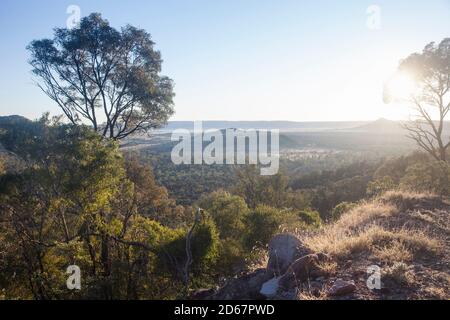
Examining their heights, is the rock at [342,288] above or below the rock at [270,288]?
above

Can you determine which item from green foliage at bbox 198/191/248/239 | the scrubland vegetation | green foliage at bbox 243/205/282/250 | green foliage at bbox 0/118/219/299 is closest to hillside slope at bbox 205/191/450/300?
the scrubland vegetation

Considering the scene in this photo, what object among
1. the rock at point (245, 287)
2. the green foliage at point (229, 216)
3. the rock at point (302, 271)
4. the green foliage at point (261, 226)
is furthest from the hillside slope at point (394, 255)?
the green foliage at point (229, 216)

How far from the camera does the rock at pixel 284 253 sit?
5.81m

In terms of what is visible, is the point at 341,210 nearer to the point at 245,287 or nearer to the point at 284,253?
the point at 284,253

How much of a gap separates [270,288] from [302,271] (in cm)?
51

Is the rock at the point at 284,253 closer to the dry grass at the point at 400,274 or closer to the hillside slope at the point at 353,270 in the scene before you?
the hillside slope at the point at 353,270

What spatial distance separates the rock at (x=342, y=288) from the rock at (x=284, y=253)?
1033 millimetres

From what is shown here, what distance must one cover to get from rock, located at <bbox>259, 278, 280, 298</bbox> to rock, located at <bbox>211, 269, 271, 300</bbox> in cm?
11

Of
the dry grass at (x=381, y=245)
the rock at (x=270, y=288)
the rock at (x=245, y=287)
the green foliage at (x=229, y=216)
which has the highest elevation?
the dry grass at (x=381, y=245)

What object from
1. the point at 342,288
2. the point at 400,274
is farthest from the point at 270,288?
the point at 400,274

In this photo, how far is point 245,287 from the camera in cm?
587

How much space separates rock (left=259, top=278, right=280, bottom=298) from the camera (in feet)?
17.2

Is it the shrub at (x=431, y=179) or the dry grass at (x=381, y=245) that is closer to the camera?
the dry grass at (x=381, y=245)
